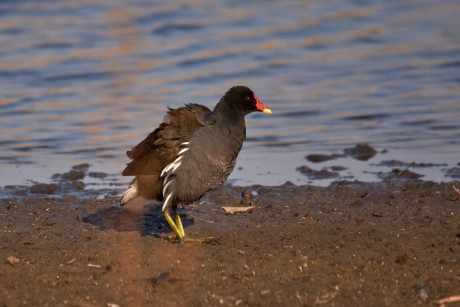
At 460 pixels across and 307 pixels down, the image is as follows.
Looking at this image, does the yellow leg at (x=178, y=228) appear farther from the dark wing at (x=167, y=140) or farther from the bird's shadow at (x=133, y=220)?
the dark wing at (x=167, y=140)

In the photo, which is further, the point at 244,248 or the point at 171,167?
the point at 171,167

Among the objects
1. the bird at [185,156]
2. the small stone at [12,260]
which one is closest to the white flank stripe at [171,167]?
the bird at [185,156]

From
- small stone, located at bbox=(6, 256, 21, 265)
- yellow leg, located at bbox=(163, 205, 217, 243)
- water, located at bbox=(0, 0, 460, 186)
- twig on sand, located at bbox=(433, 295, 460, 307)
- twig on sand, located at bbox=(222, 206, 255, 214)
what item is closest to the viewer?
twig on sand, located at bbox=(433, 295, 460, 307)

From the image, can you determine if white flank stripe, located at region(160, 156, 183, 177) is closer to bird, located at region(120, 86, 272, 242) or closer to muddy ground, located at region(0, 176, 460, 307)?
bird, located at region(120, 86, 272, 242)

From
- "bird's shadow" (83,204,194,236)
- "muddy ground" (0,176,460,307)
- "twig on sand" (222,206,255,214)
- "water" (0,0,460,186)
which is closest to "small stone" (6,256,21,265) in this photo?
"muddy ground" (0,176,460,307)

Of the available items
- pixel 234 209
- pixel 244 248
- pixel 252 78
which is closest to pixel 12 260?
pixel 244 248

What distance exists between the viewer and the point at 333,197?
807 centimetres

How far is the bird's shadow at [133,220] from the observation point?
726 cm

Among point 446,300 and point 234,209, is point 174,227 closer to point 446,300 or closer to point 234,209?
point 234,209

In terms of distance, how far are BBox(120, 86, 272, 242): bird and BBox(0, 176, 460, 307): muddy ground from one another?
35 cm

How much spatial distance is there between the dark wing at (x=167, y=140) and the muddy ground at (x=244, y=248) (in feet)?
1.68

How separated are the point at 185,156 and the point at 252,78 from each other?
289 inches

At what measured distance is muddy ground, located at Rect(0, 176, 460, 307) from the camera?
17.7 ft

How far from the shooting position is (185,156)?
683cm
